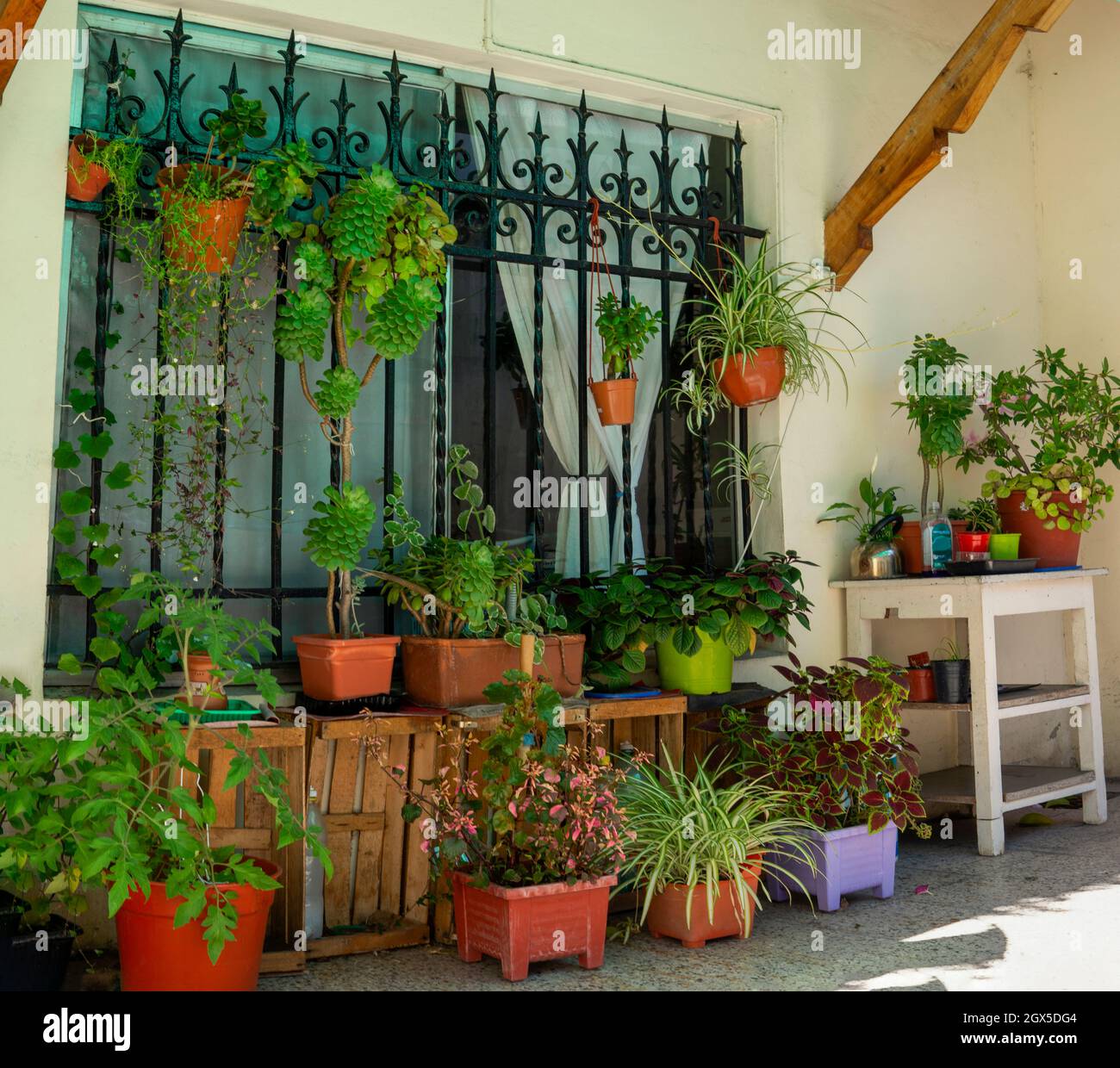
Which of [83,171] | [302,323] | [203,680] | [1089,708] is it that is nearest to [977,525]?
[1089,708]

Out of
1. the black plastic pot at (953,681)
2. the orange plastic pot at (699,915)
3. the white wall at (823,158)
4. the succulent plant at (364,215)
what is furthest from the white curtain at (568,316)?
the orange plastic pot at (699,915)

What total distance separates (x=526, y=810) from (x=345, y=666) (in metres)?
0.66

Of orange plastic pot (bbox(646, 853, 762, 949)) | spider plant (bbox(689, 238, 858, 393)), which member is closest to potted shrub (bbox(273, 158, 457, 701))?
orange plastic pot (bbox(646, 853, 762, 949))

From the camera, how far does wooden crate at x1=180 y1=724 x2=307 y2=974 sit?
2820 mm

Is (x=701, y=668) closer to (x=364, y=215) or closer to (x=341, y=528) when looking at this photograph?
(x=341, y=528)

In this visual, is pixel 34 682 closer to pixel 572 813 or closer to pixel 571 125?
pixel 572 813

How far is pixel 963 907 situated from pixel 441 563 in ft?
5.98

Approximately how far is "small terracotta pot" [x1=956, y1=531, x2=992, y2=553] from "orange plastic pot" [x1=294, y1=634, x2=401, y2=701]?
7.19 feet

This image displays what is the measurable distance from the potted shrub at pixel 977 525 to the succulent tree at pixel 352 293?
2.17 metres

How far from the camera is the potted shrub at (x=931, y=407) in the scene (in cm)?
436

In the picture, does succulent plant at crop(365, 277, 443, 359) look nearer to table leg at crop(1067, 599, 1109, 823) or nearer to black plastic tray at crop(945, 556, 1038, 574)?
black plastic tray at crop(945, 556, 1038, 574)

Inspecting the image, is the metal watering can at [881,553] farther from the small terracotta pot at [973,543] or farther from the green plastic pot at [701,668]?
the green plastic pot at [701,668]
